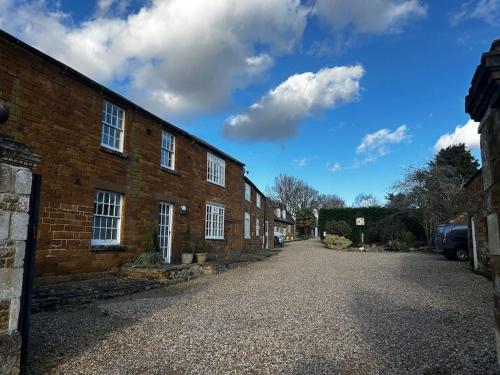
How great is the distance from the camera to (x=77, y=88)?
9.51 metres

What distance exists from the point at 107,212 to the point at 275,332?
6.86 m

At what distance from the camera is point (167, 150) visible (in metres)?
13.5

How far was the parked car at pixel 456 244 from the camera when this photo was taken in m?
15.9

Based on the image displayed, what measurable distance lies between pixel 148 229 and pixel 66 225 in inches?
130

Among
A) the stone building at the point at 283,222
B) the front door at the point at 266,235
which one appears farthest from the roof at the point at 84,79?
the stone building at the point at 283,222

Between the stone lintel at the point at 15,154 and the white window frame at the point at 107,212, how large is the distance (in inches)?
252

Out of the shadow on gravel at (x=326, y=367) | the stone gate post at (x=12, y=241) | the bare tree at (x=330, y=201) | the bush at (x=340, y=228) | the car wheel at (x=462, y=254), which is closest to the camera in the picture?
the stone gate post at (x=12, y=241)

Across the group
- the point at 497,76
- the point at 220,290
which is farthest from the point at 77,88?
the point at 497,76

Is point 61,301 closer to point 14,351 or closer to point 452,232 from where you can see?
point 14,351

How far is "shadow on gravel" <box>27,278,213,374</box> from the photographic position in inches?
173

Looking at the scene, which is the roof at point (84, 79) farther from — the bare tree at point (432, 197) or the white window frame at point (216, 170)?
the bare tree at point (432, 197)

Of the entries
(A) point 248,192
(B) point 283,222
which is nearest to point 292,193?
(B) point 283,222

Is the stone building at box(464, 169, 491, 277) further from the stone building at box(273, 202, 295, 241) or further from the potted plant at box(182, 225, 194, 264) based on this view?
the stone building at box(273, 202, 295, 241)

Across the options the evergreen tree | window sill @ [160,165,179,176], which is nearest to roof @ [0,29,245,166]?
window sill @ [160,165,179,176]
